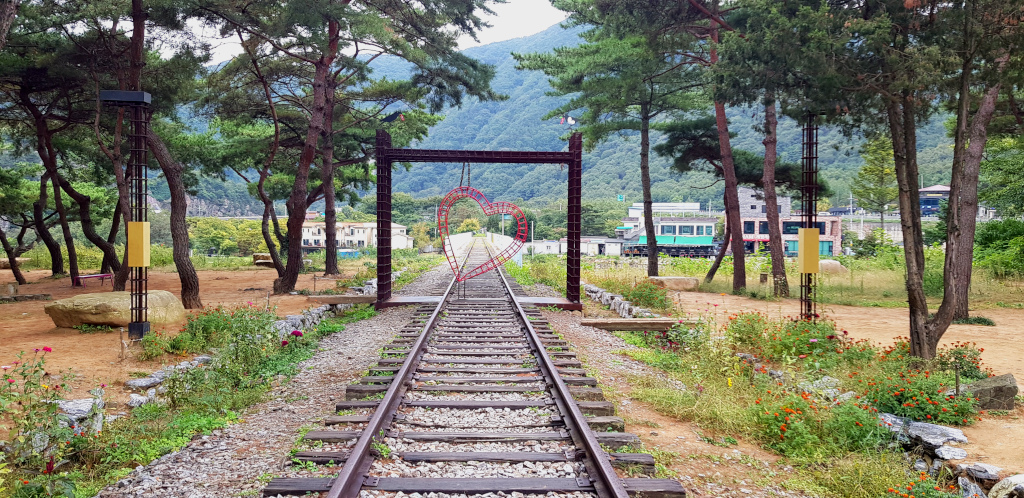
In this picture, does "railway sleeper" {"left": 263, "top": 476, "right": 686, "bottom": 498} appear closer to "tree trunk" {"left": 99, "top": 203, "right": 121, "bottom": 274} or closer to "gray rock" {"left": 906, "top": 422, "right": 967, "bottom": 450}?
"gray rock" {"left": 906, "top": 422, "right": 967, "bottom": 450}

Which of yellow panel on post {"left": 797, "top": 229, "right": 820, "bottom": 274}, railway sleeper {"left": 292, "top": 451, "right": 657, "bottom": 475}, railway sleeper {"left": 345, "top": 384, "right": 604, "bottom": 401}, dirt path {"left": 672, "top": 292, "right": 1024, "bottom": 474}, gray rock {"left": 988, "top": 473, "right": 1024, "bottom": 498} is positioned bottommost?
dirt path {"left": 672, "top": 292, "right": 1024, "bottom": 474}

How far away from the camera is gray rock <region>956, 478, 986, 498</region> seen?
14.4 feet

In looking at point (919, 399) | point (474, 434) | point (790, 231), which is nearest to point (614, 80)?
point (919, 399)

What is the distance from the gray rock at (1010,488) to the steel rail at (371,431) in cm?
436

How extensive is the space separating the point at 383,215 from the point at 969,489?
1200 cm

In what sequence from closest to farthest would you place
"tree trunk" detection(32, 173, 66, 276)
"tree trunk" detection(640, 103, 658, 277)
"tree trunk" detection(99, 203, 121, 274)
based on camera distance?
"tree trunk" detection(99, 203, 121, 274), "tree trunk" detection(32, 173, 66, 276), "tree trunk" detection(640, 103, 658, 277)

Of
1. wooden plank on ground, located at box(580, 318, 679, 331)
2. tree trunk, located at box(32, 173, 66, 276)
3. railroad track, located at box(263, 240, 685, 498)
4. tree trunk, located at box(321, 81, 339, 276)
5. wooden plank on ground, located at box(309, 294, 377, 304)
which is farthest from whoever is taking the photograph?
tree trunk, located at box(321, 81, 339, 276)

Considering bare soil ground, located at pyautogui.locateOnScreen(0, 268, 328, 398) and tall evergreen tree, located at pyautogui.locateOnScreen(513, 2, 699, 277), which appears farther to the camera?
tall evergreen tree, located at pyautogui.locateOnScreen(513, 2, 699, 277)

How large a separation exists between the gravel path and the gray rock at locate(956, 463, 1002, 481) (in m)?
5.13

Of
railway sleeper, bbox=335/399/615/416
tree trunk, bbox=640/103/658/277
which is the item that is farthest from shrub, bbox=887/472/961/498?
tree trunk, bbox=640/103/658/277

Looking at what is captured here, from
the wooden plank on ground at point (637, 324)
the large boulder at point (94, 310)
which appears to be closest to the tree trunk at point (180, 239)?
the large boulder at point (94, 310)

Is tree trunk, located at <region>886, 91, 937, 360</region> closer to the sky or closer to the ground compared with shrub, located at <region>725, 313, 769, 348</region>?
closer to the sky

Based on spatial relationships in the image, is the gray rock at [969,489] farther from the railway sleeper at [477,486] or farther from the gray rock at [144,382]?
the gray rock at [144,382]

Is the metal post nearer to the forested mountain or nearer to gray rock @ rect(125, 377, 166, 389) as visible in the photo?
gray rock @ rect(125, 377, 166, 389)
